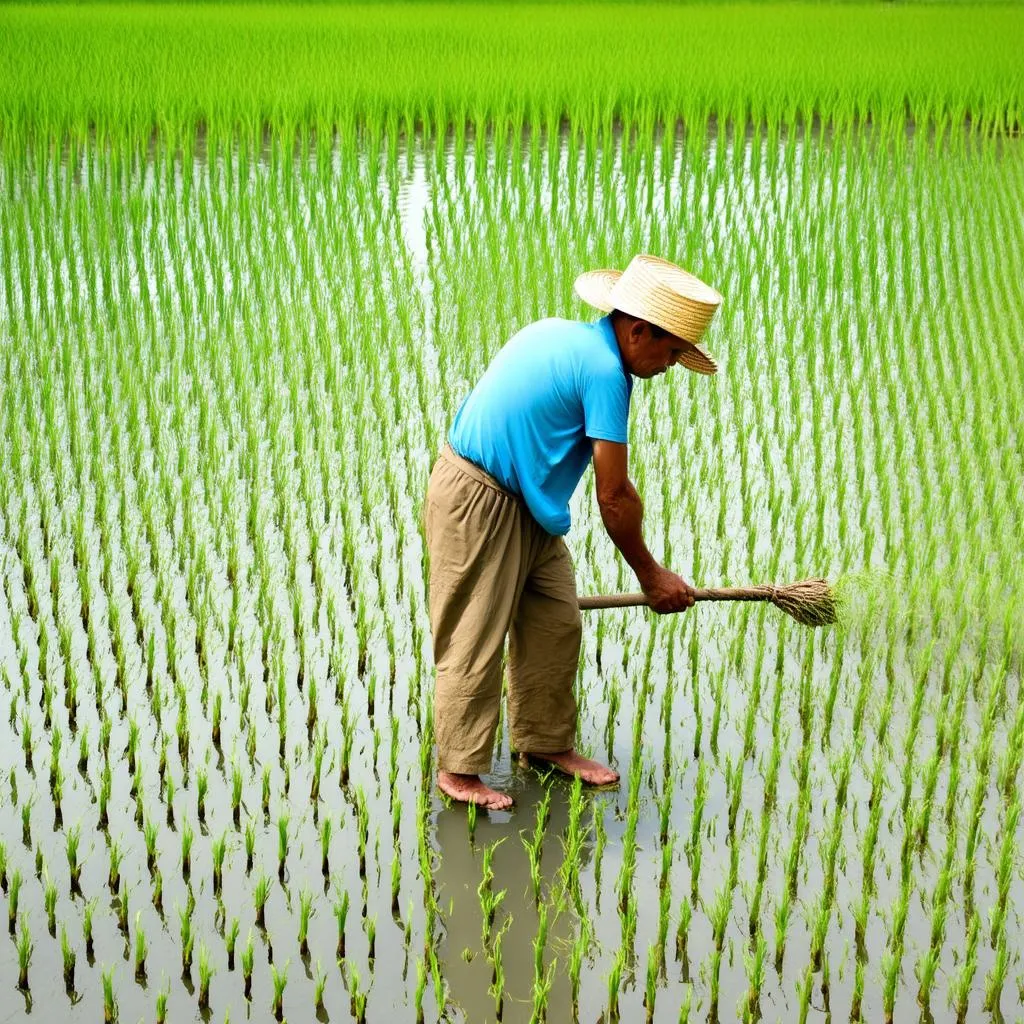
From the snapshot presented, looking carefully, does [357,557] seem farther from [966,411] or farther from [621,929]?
[966,411]

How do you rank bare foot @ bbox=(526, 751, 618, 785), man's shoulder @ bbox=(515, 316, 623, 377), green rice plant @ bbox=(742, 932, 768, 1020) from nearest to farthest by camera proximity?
green rice plant @ bbox=(742, 932, 768, 1020), man's shoulder @ bbox=(515, 316, 623, 377), bare foot @ bbox=(526, 751, 618, 785)

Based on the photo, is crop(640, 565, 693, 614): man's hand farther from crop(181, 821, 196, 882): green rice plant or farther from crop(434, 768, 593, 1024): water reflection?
crop(181, 821, 196, 882): green rice plant

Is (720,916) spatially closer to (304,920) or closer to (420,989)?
(420,989)

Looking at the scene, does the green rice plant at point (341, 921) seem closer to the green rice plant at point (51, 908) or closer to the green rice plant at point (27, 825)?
the green rice plant at point (51, 908)

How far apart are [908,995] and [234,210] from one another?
5236mm

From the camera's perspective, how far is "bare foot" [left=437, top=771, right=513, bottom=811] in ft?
9.07

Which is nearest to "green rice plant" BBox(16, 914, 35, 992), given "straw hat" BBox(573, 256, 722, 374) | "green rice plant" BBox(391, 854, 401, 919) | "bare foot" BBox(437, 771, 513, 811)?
"green rice plant" BBox(391, 854, 401, 919)

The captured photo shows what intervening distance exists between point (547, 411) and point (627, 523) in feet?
0.86

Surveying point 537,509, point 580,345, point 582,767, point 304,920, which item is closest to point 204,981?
point 304,920

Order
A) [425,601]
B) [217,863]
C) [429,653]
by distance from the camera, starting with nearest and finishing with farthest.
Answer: [217,863], [429,653], [425,601]

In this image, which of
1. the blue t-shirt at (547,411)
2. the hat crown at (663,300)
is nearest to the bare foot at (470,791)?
the blue t-shirt at (547,411)

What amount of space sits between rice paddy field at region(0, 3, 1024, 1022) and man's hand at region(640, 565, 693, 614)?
0.30 metres

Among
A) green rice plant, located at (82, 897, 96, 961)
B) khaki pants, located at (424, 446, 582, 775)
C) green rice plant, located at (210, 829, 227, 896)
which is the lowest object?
green rice plant, located at (82, 897, 96, 961)

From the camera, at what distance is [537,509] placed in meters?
2.70
